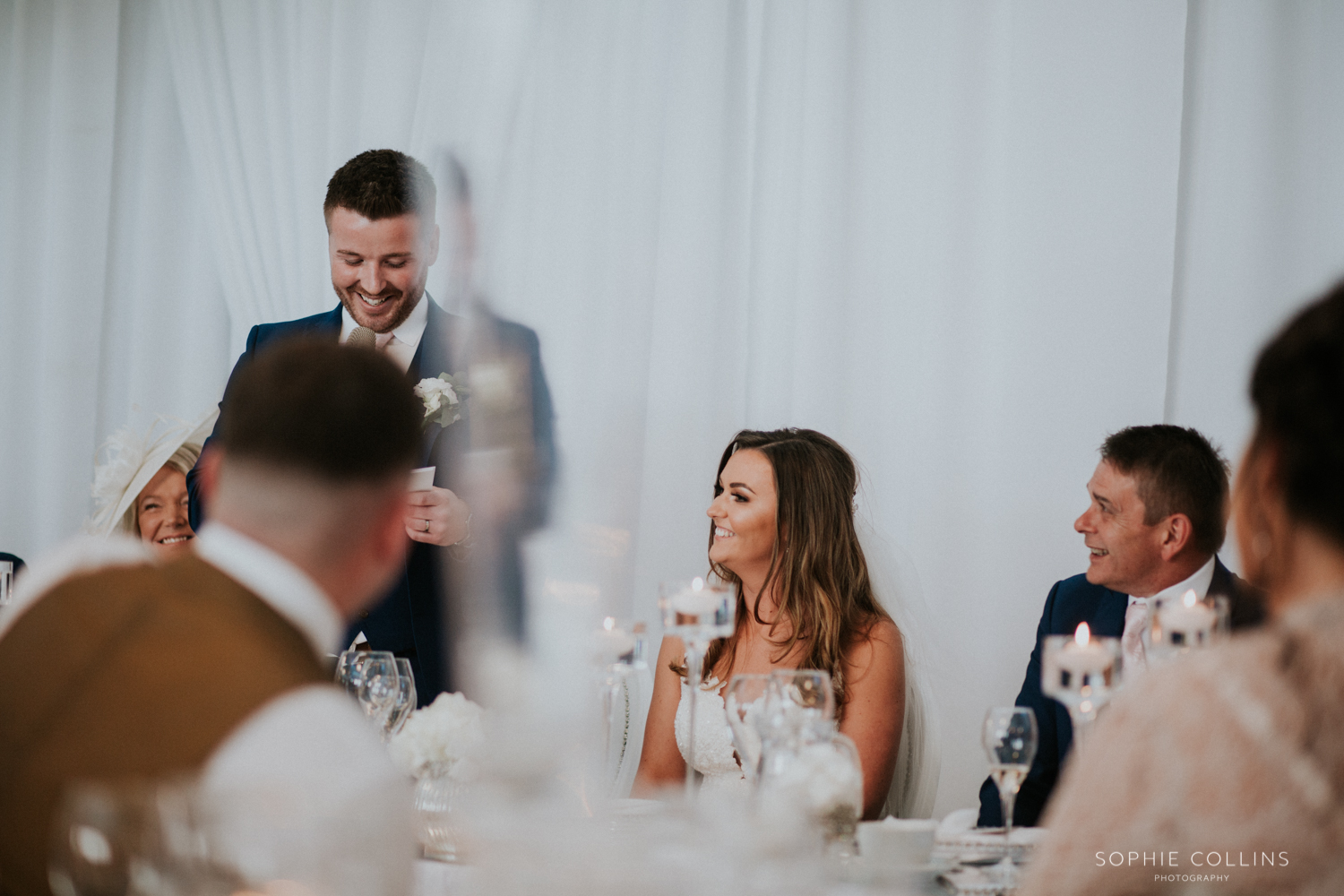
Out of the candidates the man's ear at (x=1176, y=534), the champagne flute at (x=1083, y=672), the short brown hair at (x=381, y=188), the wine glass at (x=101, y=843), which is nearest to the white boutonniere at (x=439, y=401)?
the short brown hair at (x=381, y=188)

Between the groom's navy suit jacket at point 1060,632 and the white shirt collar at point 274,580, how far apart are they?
167cm

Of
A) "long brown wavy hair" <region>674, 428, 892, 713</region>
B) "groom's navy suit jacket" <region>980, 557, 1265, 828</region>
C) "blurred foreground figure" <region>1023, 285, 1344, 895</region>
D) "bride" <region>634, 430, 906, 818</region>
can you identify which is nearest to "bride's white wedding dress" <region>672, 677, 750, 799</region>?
"bride" <region>634, 430, 906, 818</region>

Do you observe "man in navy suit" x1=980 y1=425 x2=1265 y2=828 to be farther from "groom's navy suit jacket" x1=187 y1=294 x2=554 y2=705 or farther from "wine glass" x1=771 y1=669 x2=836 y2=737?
"groom's navy suit jacket" x1=187 y1=294 x2=554 y2=705

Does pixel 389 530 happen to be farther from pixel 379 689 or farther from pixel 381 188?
pixel 381 188

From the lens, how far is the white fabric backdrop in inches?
113

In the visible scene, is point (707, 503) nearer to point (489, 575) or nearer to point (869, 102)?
point (489, 575)

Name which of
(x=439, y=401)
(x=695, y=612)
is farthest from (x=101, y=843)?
(x=439, y=401)

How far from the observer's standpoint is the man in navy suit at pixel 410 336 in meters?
2.86

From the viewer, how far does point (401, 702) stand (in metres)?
2.10

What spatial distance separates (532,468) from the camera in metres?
3.36

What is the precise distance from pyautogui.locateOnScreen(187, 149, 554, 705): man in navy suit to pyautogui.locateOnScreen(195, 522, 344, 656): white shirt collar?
5.18 feet

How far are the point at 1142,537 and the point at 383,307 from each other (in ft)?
6.45

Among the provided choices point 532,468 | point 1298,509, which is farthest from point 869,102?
point 1298,509

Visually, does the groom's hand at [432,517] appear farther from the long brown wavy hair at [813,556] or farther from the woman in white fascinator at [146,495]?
the woman in white fascinator at [146,495]
